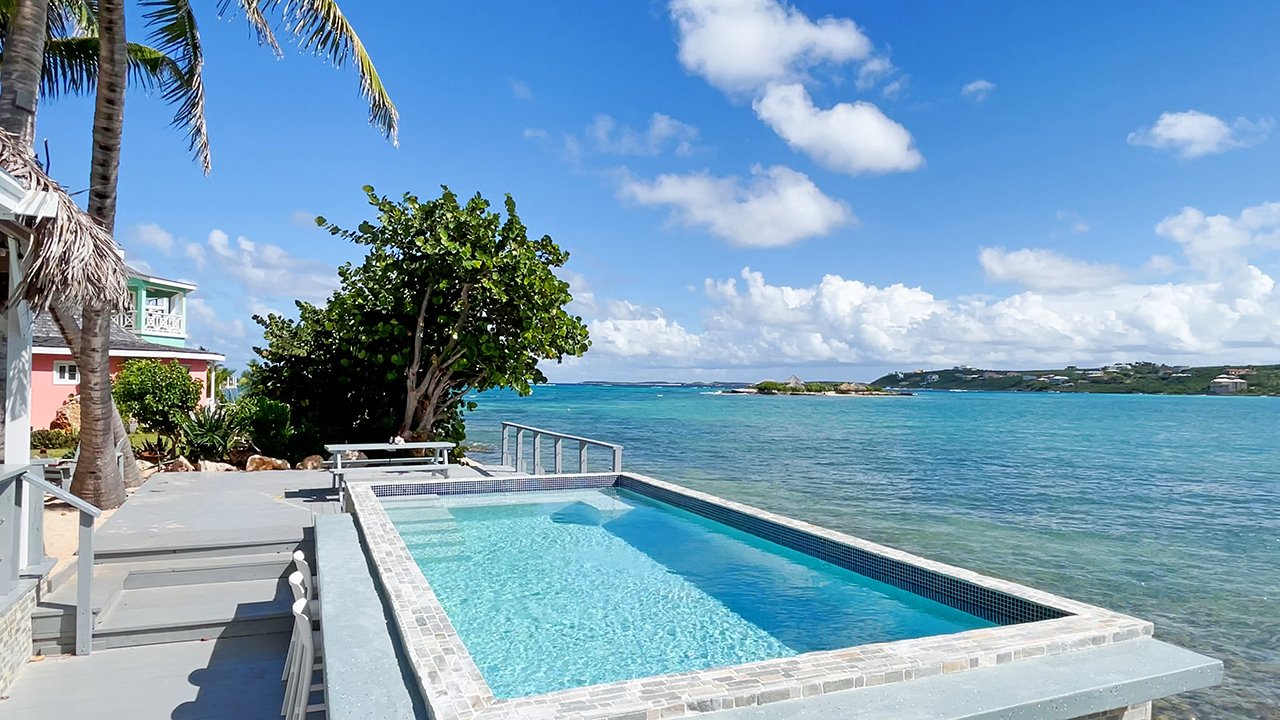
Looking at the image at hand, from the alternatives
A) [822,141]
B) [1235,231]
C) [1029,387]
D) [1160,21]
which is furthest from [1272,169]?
[1029,387]

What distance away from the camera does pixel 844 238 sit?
2995cm

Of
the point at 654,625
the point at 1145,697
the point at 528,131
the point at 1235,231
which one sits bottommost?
the point at 654,625

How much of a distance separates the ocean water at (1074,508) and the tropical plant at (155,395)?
1117 cm

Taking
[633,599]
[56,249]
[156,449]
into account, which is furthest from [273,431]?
A: [633,599]

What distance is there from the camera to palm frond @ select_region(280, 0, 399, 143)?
31.6 ft

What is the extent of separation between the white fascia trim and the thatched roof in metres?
11.6

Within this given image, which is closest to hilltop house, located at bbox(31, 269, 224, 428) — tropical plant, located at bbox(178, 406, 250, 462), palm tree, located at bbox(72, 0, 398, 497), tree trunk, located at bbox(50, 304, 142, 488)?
tropical plant, located at bbox(178, 406, 250, 462)

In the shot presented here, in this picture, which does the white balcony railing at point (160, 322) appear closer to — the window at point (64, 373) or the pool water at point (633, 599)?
the window at point (64, 373)

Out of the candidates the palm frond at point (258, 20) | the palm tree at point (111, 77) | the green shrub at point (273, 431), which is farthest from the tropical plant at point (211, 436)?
the palm frond at point (258, 20)

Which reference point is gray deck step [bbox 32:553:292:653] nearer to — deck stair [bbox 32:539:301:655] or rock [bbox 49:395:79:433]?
deck stair [bbox 32:539:301:655]

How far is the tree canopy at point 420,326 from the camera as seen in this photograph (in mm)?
12938

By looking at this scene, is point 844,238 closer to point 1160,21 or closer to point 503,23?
point 1160,21

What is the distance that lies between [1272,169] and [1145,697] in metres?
19.8

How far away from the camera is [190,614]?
18.4ft
